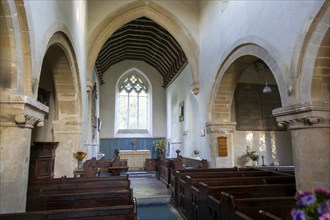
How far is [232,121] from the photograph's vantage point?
24.6 feet

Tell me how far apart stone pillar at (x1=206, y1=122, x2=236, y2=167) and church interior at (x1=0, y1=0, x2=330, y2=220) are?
1.1 inches

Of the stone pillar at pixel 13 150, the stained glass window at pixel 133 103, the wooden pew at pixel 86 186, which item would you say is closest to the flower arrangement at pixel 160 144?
the stained glass window at pixel 133 103

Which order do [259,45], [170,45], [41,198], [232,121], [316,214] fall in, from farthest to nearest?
[170,45] → [232,121] → [259,45] → [41,198] → [316,214]

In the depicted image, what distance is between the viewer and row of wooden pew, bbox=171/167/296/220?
101 inches

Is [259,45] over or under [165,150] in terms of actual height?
over

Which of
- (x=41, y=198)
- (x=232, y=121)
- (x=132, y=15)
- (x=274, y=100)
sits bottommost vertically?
(x=41, y=198)

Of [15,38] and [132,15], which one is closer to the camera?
[15,38]

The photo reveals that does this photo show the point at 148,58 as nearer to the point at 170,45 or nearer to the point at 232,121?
the point at 170,45

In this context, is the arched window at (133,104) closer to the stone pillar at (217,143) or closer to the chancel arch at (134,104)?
the chancel arch at (134,104)

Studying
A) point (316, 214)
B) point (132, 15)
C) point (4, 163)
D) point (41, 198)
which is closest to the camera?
point (316, 214)

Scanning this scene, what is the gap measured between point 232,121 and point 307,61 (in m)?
4.11

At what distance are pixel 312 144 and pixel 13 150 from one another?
3.56 meters

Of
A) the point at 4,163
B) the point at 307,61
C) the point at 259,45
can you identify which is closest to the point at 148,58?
the point at 259,45

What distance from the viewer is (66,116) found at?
581cm
